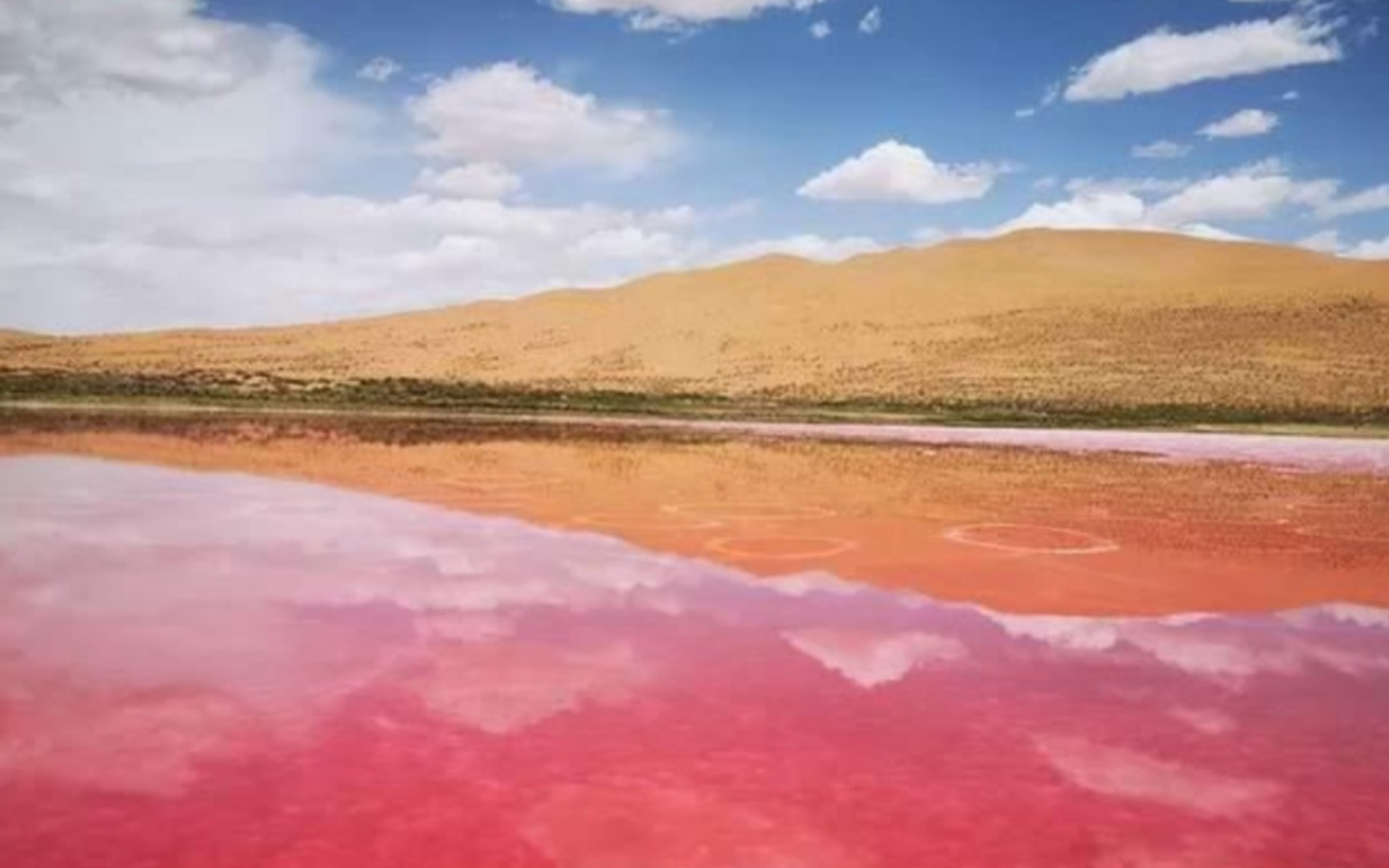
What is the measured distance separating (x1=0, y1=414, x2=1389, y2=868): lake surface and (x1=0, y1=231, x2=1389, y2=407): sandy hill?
2688cm

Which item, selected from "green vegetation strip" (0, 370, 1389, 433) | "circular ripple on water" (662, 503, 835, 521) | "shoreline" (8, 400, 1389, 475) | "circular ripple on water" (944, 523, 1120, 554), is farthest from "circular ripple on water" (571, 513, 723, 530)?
"green vegetation strip" (0, 370, 1389, 433)

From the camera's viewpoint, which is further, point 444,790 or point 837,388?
point 837,388

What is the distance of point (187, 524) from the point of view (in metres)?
12.6

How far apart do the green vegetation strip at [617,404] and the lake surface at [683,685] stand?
19.6m

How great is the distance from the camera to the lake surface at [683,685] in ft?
16.5

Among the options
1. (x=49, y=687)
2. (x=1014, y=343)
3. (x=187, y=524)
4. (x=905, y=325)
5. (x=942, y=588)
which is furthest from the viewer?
(x=905, y=325)

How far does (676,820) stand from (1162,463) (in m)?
18.2

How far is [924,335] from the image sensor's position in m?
56.1

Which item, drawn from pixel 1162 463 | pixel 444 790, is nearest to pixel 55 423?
pixel 1162 463

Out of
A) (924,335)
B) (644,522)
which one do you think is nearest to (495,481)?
(644,522)

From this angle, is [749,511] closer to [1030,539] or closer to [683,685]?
[1030,539]

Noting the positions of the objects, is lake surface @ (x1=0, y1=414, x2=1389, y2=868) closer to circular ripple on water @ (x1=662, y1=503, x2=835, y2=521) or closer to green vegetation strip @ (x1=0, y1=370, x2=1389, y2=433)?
circular ripple on water @ (x1=662, y1=503, x2=835, y2=521)

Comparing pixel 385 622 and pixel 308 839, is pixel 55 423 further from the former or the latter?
pixel 308 839

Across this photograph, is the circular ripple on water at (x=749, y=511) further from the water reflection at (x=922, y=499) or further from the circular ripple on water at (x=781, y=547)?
the circular ripple on water at (x=781, y=547)
